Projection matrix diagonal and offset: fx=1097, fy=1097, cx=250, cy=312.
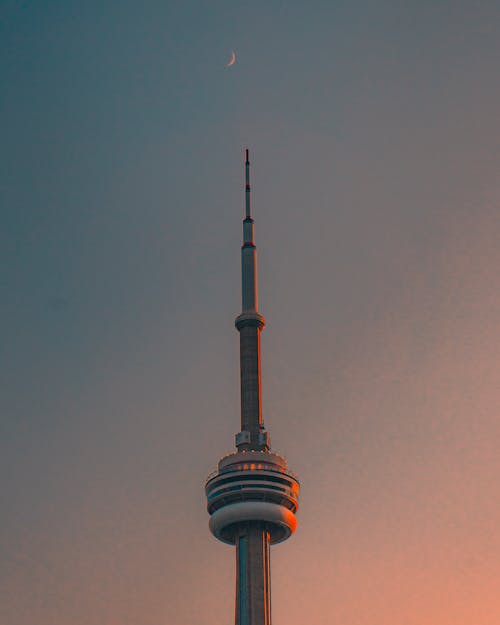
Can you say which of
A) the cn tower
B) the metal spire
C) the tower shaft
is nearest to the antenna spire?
the metal spire

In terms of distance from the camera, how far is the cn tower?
151 meters

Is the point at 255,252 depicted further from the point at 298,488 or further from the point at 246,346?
the point at 298,488

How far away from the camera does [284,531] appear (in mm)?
158625

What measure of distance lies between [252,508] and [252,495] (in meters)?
1.86

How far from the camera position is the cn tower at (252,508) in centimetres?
15100

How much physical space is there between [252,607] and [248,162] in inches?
3082

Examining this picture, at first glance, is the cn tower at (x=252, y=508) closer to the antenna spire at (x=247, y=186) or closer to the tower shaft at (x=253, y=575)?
the tower shaft at (x=253, y=575)

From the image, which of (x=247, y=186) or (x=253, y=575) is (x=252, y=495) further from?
(x=247, y=186)

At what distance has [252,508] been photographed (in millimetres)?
154250

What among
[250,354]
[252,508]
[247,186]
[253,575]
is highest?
[247,186]

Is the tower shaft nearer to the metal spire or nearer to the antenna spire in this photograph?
the metal spire

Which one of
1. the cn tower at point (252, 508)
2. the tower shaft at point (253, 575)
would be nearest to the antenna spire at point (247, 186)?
the cn tower at point (252, 508)

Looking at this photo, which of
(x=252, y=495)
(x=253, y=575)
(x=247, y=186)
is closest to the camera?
(x=253, y=575)

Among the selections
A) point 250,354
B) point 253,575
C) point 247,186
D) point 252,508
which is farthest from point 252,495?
point 247,186
